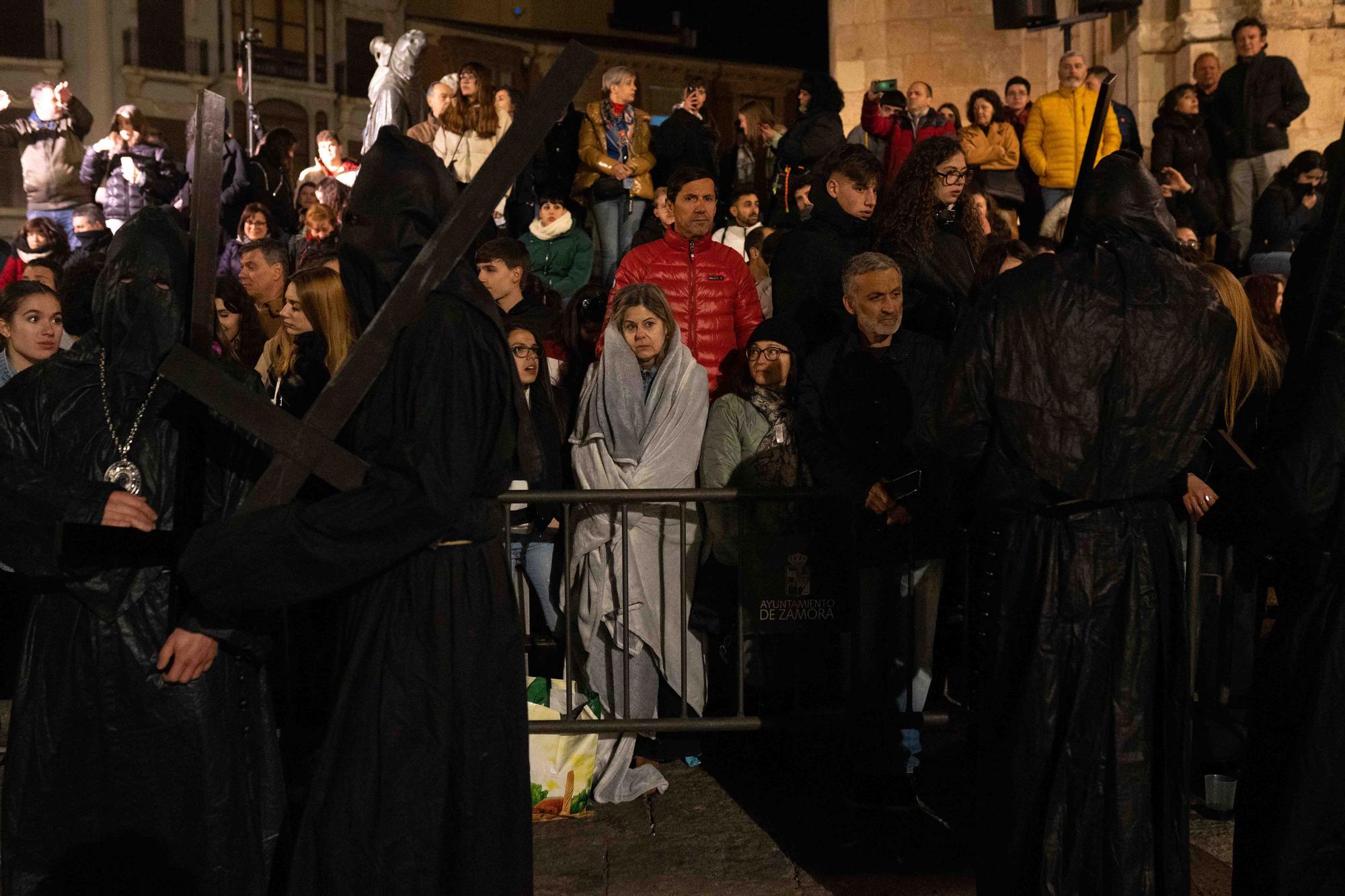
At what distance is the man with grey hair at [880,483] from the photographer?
5.70m

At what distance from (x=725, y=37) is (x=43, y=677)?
42328 mm

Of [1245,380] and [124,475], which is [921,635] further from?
[124,475]

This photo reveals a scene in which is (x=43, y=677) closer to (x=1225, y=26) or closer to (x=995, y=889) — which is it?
(x=995, y=889)

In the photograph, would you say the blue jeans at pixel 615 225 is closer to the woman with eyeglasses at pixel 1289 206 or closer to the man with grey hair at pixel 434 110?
the man with grey hair at pixel 434 110

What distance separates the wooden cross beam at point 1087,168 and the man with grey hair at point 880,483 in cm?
120

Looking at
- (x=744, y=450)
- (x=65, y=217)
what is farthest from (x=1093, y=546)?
(x=65, y=217)

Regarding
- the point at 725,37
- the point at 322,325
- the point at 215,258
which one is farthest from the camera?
the point at 725,37

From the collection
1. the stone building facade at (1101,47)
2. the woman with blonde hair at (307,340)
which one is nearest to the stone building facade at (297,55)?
the stone building facade at (1101,47)

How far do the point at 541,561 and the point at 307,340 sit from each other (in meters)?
1.44

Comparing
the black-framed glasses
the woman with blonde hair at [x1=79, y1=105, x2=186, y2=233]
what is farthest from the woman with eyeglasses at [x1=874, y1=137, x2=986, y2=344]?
the woman with blonde hair at [x1=79, y1=105, x2=186, y2=233]

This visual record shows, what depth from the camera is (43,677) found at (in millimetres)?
4055

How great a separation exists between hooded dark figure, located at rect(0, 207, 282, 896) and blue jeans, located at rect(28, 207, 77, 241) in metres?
10.2

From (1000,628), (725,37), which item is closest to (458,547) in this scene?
(1000,628)

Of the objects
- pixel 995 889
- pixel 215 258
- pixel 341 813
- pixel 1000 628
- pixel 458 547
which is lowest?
pixel 995 889
